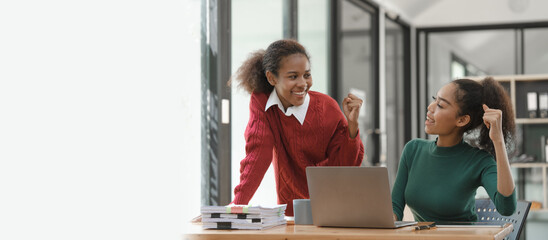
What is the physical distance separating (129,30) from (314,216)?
1.19 metres

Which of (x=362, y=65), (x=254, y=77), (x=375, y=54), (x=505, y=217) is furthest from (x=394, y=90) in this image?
(x=505, y=217)

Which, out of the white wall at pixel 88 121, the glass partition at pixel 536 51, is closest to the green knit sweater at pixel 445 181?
the white wall at pixel 88 121

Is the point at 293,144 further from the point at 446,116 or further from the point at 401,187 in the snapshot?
the point at 446,116

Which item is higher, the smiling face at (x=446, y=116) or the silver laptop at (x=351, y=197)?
the smiling face at (x=446, y=116)

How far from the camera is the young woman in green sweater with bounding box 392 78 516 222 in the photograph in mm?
2168

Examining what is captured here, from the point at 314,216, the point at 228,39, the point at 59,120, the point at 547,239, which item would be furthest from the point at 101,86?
the point at 547,239

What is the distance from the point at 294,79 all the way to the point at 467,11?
5.56 m

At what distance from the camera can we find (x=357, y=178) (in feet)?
6.17

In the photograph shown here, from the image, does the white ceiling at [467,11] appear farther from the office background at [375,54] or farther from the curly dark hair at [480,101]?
the curly dark hair at [480,101]

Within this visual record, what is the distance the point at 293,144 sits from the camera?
2.51m

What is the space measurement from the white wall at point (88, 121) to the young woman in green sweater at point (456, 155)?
30.7 inches

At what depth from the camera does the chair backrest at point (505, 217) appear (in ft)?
7.09

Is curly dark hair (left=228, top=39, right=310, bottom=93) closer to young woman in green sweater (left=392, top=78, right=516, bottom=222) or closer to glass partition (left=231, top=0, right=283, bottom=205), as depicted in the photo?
young woman in green sweater (left=392, top=78, right=516, bottom=222)

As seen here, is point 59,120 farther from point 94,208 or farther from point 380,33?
point 380,33
